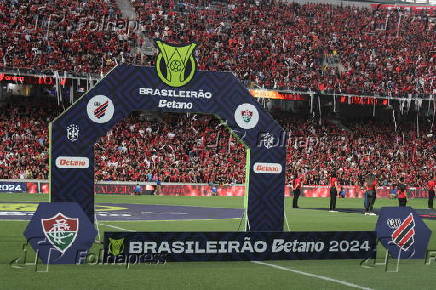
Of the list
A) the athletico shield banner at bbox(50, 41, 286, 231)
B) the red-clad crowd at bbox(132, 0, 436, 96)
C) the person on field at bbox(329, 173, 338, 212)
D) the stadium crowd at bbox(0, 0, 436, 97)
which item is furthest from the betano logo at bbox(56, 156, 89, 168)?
the red-clad crowd at bbox(132, 0, 436, 96)

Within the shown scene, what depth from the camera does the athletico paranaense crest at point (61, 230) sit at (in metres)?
12.1

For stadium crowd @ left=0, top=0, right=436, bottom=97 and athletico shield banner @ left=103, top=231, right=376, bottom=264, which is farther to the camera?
stadium crowd @ left=0, top=0, right=436, bottom=97

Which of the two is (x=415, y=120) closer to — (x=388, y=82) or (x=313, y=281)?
(x=388, y=82)

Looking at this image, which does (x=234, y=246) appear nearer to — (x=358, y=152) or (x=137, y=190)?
(x=137, y=190)

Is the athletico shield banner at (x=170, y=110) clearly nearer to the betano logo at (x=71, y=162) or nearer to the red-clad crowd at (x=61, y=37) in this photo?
the betano logo at (x=71, y=162)

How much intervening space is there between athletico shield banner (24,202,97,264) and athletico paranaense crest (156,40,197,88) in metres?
4.51

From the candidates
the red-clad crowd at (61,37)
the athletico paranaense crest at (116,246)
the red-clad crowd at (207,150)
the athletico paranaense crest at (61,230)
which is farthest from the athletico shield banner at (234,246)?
the red-clad crowd at (61,37)

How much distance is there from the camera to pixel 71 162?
15273mm

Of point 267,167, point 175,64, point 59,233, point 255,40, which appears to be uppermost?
point 255,40

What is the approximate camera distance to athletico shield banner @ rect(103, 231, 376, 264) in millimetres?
12430

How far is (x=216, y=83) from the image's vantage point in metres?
16.4

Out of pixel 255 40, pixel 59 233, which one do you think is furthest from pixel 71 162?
pixel 255 40

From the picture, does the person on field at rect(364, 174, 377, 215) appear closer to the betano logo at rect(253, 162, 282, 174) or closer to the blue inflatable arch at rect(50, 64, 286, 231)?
the betano logo at rect(253, 162, 282, 174)

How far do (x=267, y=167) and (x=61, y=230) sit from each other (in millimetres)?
6228
